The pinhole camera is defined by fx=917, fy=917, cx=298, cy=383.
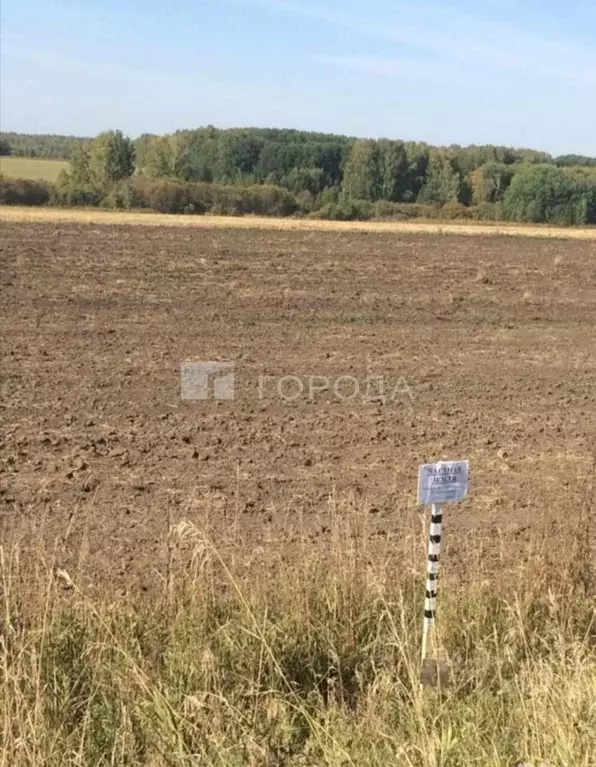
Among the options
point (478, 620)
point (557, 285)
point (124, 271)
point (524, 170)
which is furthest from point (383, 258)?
point (524, 170)

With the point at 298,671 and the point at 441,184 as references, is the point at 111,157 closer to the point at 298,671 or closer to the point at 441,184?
the point at 441,184

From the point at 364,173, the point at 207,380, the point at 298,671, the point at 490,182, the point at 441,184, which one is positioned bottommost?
the point at 298,671

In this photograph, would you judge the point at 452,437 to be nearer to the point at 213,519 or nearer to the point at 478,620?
the point at 213,519

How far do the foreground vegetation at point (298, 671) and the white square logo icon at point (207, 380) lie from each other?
17.0ft

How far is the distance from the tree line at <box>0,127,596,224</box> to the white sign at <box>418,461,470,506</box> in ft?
182

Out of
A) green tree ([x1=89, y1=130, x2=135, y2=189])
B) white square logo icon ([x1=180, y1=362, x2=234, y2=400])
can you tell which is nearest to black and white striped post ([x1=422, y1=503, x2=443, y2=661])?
white square logo icon ([x1=180, y1=362, x2=234, y2=400])

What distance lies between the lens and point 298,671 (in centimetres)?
411

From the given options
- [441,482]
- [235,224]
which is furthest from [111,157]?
[441,482]

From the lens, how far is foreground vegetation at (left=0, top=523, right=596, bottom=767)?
333cm

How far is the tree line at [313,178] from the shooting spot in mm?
60031

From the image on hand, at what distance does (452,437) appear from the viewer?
8.97 m

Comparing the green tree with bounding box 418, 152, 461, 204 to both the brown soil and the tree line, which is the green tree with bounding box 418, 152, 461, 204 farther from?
the brown soil

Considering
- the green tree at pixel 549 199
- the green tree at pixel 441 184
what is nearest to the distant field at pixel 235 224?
the green tree at pixel 549 199

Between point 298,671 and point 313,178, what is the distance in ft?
249
